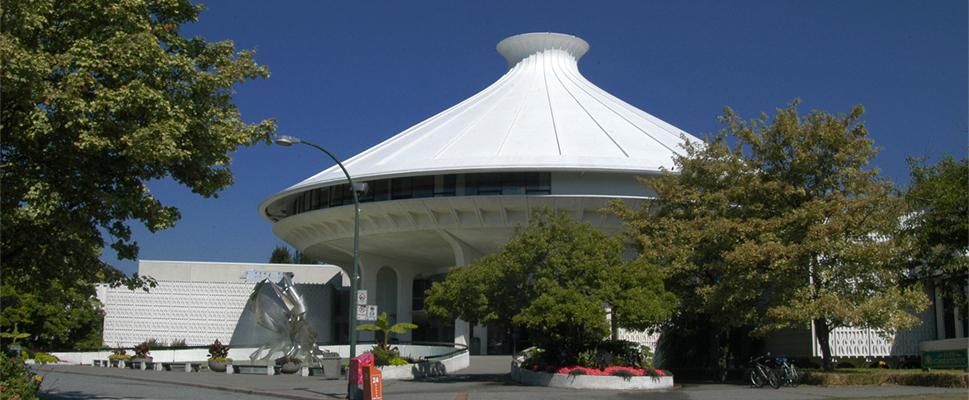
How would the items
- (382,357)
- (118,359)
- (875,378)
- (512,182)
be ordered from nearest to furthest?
(875,378), (382,357), (118,359), (512,182)

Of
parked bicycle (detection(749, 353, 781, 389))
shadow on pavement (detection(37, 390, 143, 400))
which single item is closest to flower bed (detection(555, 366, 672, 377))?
parked bicycle (detection(749, 353, 781, 389))

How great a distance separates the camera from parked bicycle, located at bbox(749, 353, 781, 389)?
2347 cm

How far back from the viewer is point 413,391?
23344mm

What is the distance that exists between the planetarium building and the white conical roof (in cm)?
10

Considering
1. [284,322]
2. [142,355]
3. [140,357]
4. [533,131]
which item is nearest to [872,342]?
[533,131]

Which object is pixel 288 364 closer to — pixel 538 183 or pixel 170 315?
pixel 538 183

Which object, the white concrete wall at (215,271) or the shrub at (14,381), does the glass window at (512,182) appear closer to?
the white concrete wall at (215,271)

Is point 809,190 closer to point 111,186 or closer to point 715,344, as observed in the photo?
point 715,344

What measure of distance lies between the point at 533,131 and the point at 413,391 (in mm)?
28346

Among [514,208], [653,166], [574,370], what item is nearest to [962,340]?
[574,370]

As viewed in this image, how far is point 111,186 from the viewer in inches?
655

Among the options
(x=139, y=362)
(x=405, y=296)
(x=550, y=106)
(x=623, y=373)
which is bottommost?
(x=139, y=362)

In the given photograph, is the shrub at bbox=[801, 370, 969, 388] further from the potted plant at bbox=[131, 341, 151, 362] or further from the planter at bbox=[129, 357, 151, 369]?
the potted plant at bbox=[131, 341, 151, 362]

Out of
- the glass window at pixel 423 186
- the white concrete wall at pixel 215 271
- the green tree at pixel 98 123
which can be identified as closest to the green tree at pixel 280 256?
the white concrete wall at pixel 215 271
